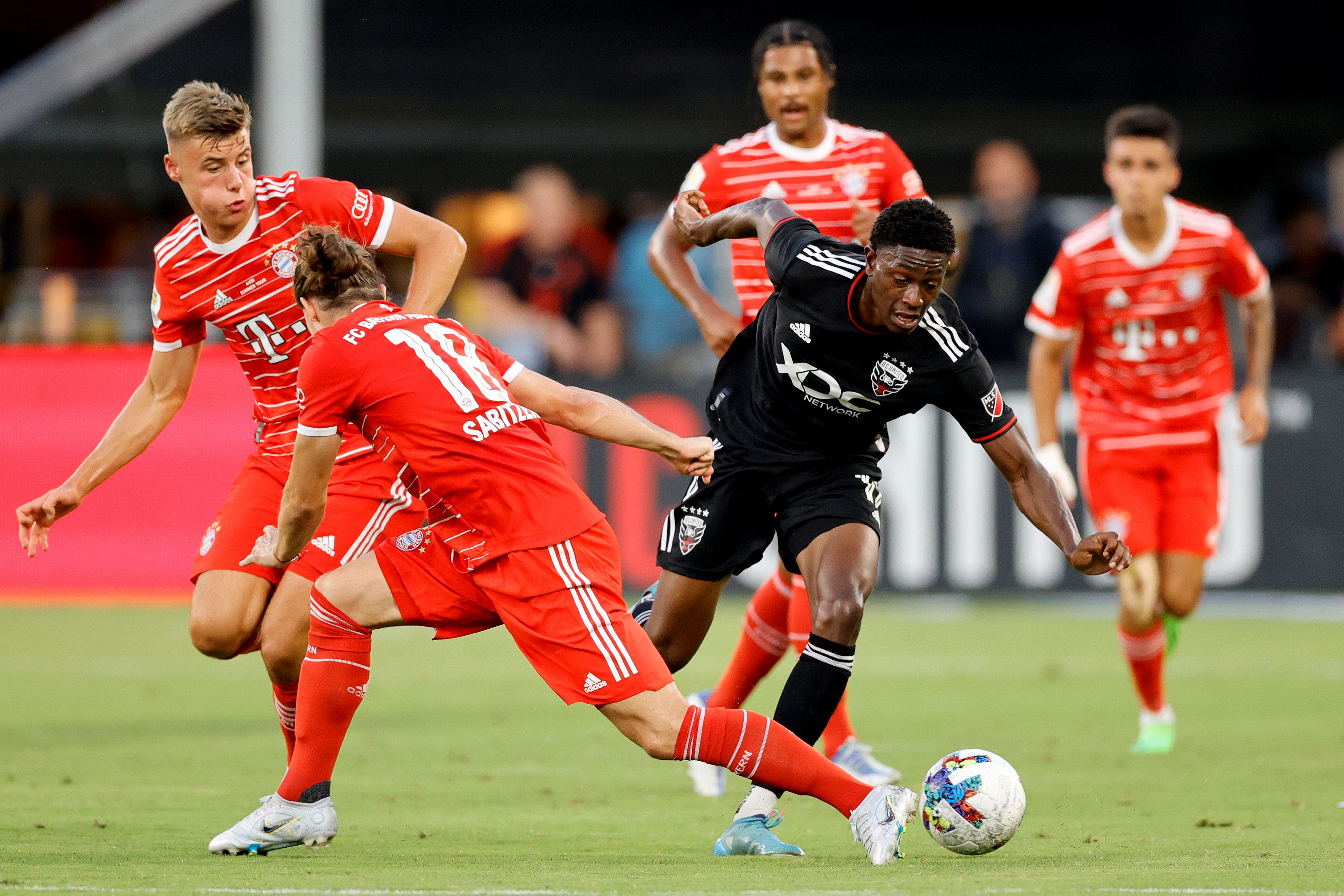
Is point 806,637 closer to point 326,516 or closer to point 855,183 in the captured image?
point 855,183

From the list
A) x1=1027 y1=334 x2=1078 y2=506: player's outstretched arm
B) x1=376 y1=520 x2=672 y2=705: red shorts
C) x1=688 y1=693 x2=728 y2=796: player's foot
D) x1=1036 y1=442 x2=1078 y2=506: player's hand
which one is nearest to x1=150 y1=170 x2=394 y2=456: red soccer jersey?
x1=376 y1=520 x2=672 y2=705: red shorts

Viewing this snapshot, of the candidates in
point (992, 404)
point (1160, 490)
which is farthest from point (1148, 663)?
point (992, 404)

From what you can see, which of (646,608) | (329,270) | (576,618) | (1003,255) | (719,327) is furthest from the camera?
(1003,255)

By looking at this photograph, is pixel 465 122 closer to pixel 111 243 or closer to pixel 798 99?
pixel 111 243

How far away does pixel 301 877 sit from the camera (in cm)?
485

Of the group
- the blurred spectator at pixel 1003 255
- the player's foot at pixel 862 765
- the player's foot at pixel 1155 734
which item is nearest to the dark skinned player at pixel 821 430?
the player's foot at pixel 862 765

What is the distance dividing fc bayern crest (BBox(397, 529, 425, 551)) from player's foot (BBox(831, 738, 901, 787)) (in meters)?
2.08

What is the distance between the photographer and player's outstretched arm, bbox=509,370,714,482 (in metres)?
5.00

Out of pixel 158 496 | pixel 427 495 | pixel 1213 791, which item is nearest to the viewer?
pixel 427 495

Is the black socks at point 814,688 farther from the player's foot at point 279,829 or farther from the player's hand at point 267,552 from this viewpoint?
the player's hand at point 267,552

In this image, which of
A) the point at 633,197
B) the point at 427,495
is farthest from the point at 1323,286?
the point at 427,495

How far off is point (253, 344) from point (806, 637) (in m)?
2.32

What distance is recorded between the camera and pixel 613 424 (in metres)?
5.04

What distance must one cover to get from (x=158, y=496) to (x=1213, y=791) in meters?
8.53
